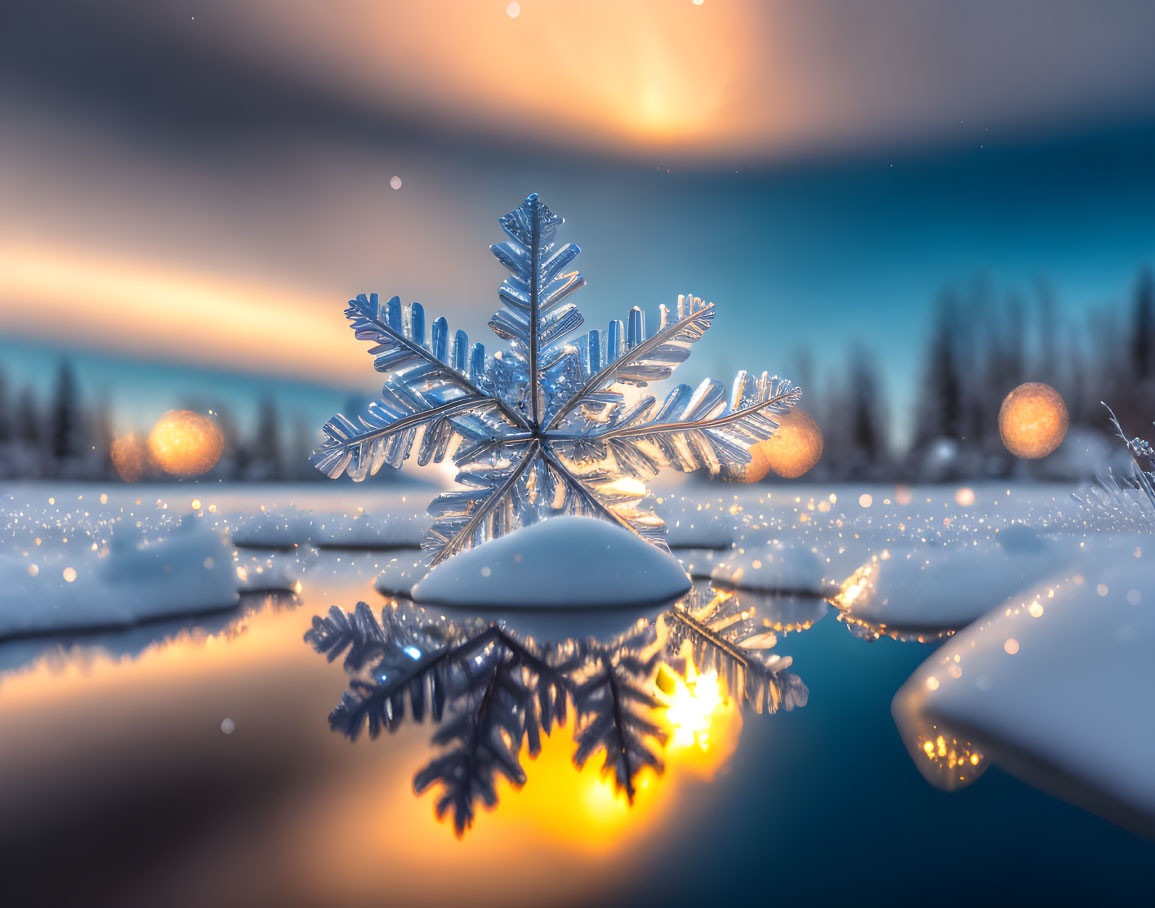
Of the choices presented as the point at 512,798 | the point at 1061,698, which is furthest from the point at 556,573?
the point at 1061,698

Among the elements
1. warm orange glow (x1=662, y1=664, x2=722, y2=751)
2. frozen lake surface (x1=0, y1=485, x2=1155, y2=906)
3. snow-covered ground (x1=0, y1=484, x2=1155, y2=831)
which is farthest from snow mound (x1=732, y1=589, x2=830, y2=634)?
warm orange glow (x1=662, y1=664, x2=722, y2=751)

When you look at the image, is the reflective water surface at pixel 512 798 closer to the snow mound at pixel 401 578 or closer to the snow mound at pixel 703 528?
the snow mound at pixel 401 578

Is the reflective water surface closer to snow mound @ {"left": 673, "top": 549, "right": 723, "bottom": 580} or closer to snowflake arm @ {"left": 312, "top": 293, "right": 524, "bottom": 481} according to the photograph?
snowflake arm @ {"left": 312, "top": 293, "right": 524, "bottom": 481}

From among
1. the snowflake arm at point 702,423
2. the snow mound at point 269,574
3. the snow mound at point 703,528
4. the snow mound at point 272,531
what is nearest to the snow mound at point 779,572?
the snowflake arm at point 702,423

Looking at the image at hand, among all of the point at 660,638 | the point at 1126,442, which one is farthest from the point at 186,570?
the point at 1126,442

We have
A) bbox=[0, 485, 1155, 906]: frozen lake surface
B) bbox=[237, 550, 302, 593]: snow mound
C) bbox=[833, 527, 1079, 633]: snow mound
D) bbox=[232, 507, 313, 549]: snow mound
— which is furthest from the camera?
bbox=[232, 507, 313, 549]: snow mound
